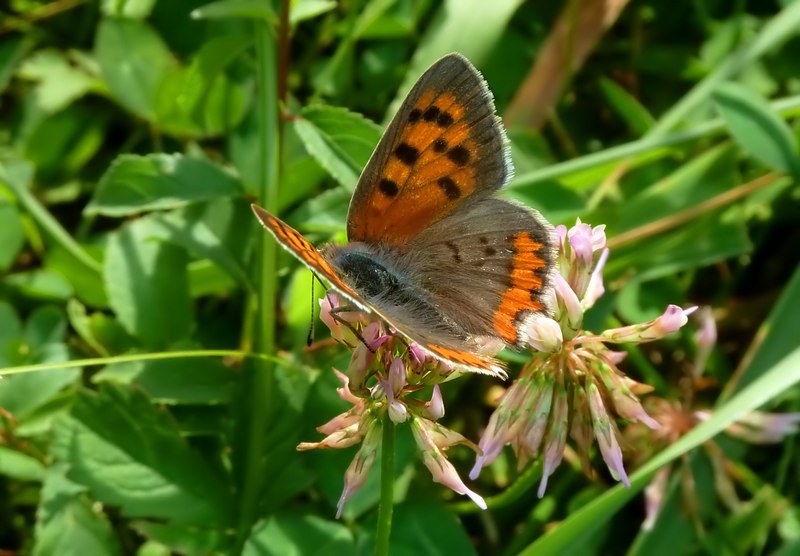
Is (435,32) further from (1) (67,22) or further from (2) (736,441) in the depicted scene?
(2) (736,441)

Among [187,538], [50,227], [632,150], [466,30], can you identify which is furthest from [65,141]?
[632,150]

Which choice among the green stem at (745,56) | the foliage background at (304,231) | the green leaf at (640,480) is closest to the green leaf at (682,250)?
the foliage background at (304,231)

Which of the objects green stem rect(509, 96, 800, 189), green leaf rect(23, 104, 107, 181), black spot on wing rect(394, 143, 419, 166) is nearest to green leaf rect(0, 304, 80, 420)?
green leaf rect(23, 104, 107, 181)

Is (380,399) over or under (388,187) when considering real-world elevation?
under

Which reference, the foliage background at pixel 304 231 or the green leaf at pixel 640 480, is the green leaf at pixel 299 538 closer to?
the foliage background at pixel 304 231

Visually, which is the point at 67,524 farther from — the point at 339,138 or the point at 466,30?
the point at 466,30

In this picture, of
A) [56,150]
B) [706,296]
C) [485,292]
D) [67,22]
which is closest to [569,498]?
[706,296]
